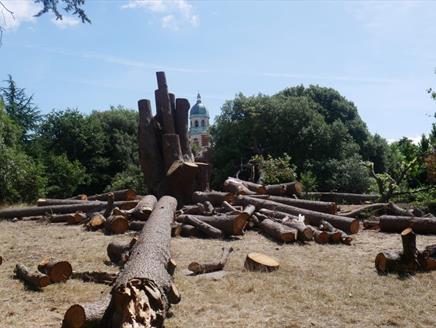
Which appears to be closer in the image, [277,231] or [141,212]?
[277,231]

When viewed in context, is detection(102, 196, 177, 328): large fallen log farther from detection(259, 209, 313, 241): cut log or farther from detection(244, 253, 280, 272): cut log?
detection(259, 209, 313, 241): cut log

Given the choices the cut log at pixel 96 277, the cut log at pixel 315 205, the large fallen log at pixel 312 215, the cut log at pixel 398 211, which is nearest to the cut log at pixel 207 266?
the cut log at pixel 96 277

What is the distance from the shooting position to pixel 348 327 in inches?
179

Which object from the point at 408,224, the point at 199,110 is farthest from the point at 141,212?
the point at 199,110

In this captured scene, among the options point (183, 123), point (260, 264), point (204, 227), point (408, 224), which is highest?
point (183, 123)

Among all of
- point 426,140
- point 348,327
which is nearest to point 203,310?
point 348,327

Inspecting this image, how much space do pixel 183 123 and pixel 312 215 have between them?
5.97 metres

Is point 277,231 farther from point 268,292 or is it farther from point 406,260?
point 268,292

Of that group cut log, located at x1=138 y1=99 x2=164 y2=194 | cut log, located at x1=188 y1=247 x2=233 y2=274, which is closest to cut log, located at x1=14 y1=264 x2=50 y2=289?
cut log, located at x1=188 y1=247 x2=233 y2=274

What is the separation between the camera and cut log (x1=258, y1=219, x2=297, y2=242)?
9164 mm

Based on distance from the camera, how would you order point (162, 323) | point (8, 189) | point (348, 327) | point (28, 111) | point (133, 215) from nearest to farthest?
point (162, 323)
point (348, 327)
point (133, 215)
point (8, 189)
point (28, 111)

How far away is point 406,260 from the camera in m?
6.86

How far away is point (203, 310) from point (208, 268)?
69.1 inches

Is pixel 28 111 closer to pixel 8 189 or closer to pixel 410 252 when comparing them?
pixel 8 189
